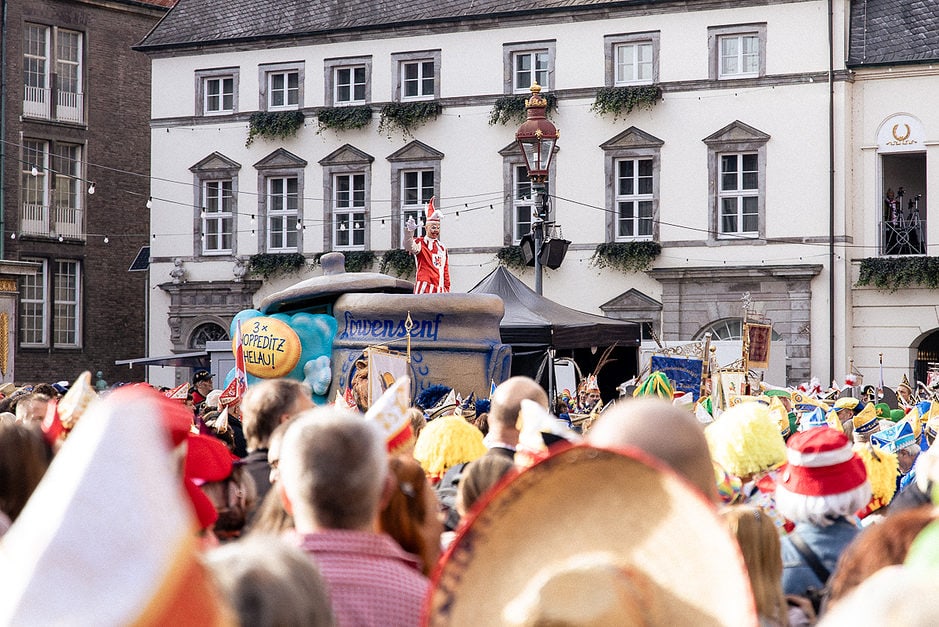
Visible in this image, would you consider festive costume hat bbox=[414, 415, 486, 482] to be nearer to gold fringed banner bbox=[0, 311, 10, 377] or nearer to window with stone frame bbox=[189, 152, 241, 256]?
gold fringed banner bbox=[0, 311, 10, 377]

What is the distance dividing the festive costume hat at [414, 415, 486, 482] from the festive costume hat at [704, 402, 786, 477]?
4.63ft

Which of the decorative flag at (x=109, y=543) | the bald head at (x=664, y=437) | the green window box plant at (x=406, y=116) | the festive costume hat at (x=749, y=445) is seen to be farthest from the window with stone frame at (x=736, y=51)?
the decorative flag at (x=109, y=543)

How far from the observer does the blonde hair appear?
3.70m

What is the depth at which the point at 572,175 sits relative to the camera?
30812 mm

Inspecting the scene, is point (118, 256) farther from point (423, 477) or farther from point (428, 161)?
point (423, 477)

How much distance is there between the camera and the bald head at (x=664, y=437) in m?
3.42

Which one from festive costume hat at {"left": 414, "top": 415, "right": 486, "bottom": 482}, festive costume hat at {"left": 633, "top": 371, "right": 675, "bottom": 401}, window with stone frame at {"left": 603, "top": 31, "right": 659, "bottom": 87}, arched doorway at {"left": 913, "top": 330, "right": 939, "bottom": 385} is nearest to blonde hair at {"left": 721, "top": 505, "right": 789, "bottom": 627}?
festive costume hat at {"left": 414, "top": 415, "right": 486, "bottom": 482}

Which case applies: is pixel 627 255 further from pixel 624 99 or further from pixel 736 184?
pixel 624 99

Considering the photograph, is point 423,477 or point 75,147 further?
point 75,147

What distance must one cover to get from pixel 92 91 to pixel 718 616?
117ft

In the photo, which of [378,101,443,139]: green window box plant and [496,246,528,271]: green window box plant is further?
[378,101,443,139]: green window box plant

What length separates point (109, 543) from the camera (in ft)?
5.92

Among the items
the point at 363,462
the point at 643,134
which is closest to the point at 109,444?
the point at 363,462

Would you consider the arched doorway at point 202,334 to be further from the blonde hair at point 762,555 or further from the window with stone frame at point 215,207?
the blonde hair at point 762,555
